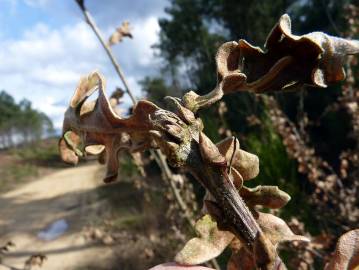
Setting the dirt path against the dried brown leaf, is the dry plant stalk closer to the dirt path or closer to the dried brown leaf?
the dried brown leaf

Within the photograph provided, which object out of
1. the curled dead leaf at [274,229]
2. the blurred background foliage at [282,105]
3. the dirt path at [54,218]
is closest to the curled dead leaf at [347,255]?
the curled dead leaf at [274,229]

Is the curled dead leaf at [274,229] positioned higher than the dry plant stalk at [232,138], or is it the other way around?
the dry plant stalk at [232,138]

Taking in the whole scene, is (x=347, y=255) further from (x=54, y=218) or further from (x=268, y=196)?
(x=54, y=218)

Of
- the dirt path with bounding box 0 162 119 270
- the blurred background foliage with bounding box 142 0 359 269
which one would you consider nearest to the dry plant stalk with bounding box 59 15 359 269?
the blurred background foliage with bounding box 142 0 359 269

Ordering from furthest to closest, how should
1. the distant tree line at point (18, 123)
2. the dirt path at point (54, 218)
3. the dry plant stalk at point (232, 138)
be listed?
1. the distant tree line at point (18, 123)
2. the dirt path at point (54, 218)
3. the dry plant stalk at point (232, 138)

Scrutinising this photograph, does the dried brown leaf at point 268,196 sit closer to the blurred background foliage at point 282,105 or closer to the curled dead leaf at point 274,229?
the curled dead leaf at point 274,229

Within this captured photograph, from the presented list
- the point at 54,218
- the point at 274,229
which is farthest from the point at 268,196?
the point at 54,218

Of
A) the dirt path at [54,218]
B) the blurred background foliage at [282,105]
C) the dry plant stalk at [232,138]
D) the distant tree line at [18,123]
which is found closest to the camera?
the dry plant stalk at [232,138]

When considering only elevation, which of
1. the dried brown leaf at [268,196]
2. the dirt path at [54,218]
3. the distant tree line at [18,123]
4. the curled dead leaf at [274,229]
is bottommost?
the dirt path at [54,218]
